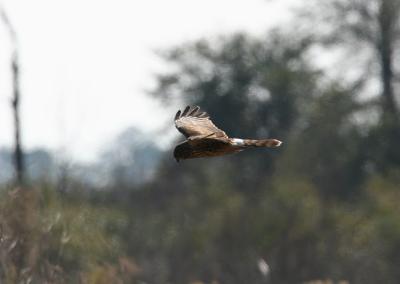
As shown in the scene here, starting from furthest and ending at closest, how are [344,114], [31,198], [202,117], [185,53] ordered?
[185,53] < [344,114] < [31,198] < [202,117]

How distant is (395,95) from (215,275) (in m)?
20.6

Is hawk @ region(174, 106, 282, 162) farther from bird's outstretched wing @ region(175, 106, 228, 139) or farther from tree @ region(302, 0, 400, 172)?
tree @ region(302, 0, 400, 172)

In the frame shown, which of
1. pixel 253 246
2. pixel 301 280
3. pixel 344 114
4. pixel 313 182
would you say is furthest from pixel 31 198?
pixel 344 114

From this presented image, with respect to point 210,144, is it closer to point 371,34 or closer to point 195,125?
point 195,125

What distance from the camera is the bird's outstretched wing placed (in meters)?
10.6

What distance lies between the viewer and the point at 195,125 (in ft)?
36.2

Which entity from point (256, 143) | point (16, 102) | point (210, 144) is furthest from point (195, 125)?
point (16, 102)

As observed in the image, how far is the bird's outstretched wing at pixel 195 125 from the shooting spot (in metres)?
10.6

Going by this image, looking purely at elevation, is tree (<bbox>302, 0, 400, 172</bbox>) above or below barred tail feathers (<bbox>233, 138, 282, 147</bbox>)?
above

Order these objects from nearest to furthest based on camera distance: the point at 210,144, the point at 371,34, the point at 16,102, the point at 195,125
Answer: the point at 210,144, the point at 195,125, the point at 16,102, the point at 371,34

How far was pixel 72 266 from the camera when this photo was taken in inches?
972

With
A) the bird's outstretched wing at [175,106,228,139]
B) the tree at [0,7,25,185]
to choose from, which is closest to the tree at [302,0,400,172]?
the tree at [0,7,25,185]

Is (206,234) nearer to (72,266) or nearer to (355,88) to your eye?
(72,266)

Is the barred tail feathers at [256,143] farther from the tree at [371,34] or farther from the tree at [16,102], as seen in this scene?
the tree at [371,34]
